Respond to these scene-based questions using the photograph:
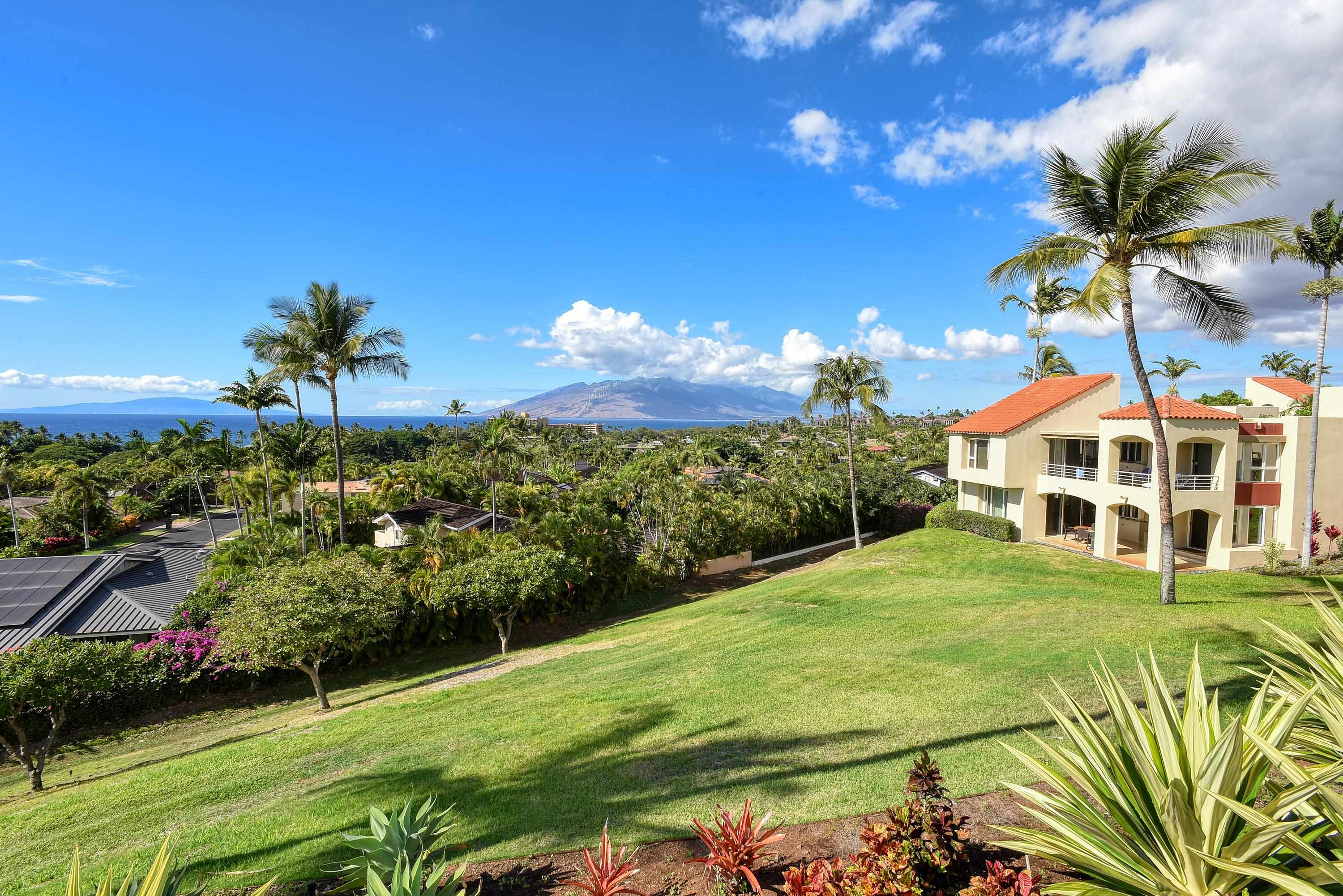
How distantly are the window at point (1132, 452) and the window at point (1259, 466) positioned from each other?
2576 mm

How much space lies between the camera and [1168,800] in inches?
122

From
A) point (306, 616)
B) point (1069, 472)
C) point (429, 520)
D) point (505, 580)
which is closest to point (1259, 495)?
point (1069, 472)

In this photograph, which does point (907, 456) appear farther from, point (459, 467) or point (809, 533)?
point (459, 467)

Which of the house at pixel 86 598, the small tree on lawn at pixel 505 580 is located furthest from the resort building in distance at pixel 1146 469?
the house at pixel 86 598

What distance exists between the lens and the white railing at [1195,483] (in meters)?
18.1

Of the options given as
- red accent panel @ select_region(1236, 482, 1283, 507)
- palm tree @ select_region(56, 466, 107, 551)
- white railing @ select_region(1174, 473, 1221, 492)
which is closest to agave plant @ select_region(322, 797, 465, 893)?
white railing @ select_region(1174, 473, 1221, 492)

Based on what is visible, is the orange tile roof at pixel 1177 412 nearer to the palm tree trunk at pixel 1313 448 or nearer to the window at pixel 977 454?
the palm tree trunk at pixel 1313 448

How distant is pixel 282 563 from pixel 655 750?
536 inches

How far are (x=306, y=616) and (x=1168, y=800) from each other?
1441 cm

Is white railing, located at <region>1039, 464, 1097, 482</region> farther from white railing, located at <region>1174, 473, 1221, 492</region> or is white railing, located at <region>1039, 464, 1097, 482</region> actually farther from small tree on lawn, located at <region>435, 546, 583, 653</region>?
small tree on lawn, located at <region>435, 546, 583, 653</region>

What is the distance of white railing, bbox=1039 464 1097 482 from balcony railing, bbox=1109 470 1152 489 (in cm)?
89

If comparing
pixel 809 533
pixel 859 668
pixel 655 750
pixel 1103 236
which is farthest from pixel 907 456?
pixel 655 750

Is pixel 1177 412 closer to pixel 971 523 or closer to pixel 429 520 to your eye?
pixel 971 523

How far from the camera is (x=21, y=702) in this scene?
34.0 feet
